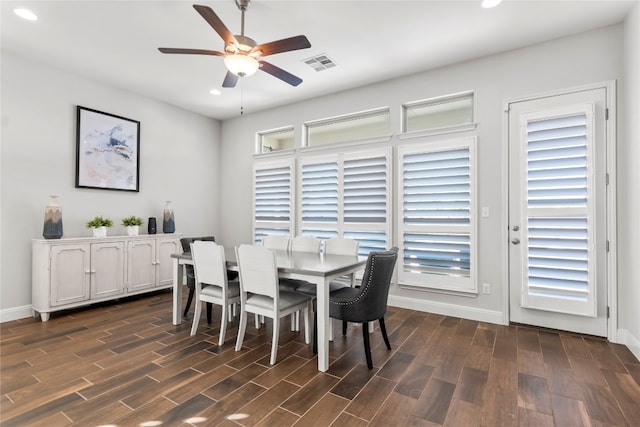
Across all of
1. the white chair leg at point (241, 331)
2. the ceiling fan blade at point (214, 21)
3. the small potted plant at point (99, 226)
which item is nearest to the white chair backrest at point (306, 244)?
the white chair leg at point (241, 331)

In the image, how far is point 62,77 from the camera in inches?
156

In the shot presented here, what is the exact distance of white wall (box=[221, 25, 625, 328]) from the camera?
309cm

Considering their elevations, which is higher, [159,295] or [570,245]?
[570,245]

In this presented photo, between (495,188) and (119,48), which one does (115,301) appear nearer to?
(119,48)

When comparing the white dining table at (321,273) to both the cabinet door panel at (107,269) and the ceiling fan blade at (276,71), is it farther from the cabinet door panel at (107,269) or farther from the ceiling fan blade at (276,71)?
the cabinet door panel at (107,269)

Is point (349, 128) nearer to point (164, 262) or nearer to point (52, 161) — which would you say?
point (164, 262)

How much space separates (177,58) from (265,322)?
127 inches

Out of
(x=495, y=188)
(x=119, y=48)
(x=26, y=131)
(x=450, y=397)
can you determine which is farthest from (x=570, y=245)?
(x=26, y=131)

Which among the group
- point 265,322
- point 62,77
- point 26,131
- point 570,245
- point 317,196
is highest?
point 62,77

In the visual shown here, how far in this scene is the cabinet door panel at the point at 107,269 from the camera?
3885mm

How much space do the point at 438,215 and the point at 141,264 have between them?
13.3ft

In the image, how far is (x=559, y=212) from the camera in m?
3.13

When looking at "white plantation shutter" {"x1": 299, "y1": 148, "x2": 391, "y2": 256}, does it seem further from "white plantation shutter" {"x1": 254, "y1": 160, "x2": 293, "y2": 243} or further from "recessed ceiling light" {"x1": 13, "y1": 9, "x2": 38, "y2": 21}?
"recessed ceiling light" {"x1": 13, "y1": 9, "x2": 38, "y2": 21}

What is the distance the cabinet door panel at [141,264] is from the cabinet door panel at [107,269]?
0.33ft
